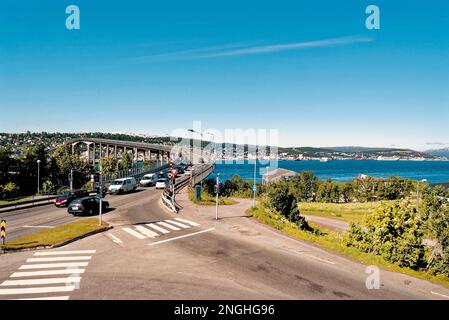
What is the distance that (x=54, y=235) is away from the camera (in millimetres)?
21234

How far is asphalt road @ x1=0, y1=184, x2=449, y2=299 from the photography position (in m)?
13.0

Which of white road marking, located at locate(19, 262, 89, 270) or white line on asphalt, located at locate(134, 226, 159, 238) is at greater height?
white road marking, located at locate(19, 262, 89, 270)

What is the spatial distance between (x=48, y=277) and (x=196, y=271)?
6430mm

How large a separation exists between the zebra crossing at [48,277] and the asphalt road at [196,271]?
38 mm

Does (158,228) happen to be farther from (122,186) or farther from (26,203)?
(122,186)

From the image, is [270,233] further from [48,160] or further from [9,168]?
[48,160]

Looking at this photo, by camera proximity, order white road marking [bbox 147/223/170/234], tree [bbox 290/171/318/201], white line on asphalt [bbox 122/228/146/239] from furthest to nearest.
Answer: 1. tree [bbox 290/171/318/201]
2. white road marking [bbox 147/223/170/234]
3. white line on asphalt [bbox 122/228/146/239]

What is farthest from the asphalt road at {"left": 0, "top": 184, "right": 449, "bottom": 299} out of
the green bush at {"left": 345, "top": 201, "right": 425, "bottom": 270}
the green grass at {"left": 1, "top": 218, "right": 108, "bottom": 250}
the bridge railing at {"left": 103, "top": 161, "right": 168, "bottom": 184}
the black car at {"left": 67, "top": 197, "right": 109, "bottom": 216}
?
the bridge railing at {"left": 103, "top": 161, "right": 168, "bottom": 184}

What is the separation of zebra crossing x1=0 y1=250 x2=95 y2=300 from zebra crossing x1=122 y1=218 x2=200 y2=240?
4939 millimetres

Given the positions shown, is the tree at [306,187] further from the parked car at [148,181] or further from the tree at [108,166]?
the parked car at [148,181]

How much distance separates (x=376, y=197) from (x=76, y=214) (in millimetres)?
103185

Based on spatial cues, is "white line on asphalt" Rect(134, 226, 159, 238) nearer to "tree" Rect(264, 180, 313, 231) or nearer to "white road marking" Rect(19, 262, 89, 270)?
"white road marking" Rect(19, 262, 89, 270)

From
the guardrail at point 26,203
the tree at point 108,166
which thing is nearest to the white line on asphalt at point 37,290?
the guardrail at point 26,203

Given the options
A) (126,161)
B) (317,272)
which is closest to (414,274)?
(317,272)
